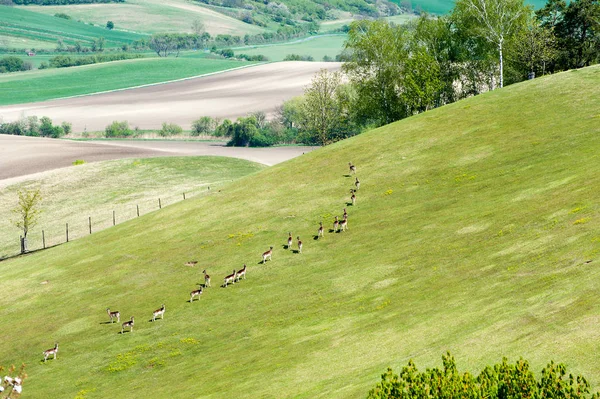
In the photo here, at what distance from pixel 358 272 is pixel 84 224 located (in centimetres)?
6465

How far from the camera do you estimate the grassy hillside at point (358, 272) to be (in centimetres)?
3869

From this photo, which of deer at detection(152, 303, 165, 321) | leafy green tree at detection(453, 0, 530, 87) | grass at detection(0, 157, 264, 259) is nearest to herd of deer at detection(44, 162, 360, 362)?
deer at detection(152, 303, 165, 321)

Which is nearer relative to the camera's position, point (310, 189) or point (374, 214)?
point (374, 214)

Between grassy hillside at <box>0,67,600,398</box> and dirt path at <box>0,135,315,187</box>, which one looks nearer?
grassy hillside at <box>0,67,600,398</box>

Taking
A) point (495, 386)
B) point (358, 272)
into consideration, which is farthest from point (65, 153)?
point (495, 386)

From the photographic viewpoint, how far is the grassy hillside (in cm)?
3869

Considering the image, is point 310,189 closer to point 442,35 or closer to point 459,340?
point 459,340

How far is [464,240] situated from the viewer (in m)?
54.9

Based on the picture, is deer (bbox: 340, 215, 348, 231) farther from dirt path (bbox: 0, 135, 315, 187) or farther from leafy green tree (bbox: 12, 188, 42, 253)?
Answer: dirt path (bbox: 0, 135, 315, 187)

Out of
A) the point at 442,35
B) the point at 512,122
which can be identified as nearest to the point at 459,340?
the point at 512,122

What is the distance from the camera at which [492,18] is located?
425 ft

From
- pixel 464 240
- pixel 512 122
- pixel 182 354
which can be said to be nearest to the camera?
pixel 182 354

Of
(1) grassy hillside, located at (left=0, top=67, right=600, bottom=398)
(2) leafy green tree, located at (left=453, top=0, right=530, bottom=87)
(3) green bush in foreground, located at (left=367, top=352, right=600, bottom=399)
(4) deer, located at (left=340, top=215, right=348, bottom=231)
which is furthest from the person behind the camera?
(2) leafy green tree, located at (left=453, top=0, right=530, bottom=87)

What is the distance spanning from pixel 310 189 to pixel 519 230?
1280 inches
